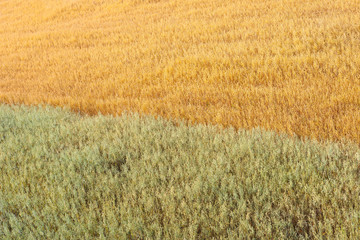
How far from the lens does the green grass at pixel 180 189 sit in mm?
2709

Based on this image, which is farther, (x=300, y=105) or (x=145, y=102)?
(x=145, y=102)

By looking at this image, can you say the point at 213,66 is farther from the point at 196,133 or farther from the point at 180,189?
the point at 180,189

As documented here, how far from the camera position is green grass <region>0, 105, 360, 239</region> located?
107 inches

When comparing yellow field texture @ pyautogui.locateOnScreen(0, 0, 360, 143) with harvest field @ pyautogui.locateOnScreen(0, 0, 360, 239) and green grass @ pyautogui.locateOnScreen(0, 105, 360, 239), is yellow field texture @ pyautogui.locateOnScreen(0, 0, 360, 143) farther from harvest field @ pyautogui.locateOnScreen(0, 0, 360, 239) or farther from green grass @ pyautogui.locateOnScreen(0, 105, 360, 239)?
green grass @ pyautogui.locateOnScreen(0, 105, 360, 239)

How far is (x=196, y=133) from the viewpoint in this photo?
4816mm

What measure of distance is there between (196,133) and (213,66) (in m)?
3.97

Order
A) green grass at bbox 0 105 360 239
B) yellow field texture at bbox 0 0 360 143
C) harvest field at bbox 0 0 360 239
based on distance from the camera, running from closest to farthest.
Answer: green grass at bbox 0 105 360 239, harvest field at bbox 0 0 360 239, yellow field texture at bbox 0 0 360 143

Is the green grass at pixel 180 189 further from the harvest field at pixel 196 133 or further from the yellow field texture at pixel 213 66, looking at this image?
the yellow field texture at pixel 213 66

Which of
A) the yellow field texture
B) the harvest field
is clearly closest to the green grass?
the harvest field

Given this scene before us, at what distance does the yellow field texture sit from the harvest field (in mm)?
44

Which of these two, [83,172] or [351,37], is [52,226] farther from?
[351,37]

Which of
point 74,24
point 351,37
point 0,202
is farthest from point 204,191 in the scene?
point 74,24

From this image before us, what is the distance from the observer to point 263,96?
653 centimetres

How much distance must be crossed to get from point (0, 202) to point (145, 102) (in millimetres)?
3936
